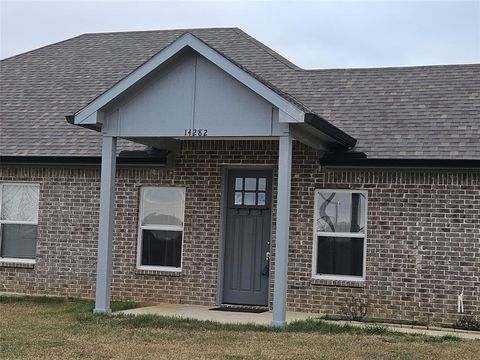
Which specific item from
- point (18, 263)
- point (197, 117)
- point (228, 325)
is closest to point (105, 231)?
point (197, 117)

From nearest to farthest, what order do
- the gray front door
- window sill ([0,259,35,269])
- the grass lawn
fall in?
the grass lawn < the gray front door < window sill ([0,259,35,269])

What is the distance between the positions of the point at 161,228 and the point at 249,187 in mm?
1883

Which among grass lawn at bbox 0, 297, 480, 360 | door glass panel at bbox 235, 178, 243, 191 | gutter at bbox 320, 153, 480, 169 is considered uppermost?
gutter at bbox 320, 153, 480, 169

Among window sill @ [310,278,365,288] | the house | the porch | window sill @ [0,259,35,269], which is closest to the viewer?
the porch

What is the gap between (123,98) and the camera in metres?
13.0

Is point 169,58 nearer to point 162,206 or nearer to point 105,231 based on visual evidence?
point 105,231

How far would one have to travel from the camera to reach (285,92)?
16.0 meters

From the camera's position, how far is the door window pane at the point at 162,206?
1544cm

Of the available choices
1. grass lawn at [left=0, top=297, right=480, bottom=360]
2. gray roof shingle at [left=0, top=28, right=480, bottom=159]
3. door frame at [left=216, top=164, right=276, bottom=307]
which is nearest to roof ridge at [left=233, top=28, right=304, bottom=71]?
gray roof shingle at [left=0, top=28, right=480, bottom=159]

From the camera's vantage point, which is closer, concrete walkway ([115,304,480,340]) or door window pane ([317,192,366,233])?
concrete walkway ([115,304,480,340])

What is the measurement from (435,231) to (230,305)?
3.98 metres

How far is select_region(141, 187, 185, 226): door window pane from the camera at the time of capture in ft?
50.6

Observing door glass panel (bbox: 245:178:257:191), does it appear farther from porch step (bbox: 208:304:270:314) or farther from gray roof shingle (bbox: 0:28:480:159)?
porch step (bbox: 208:304:270:314)

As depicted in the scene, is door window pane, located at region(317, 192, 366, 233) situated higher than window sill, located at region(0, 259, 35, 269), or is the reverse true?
door window pane, located at region(317, 192, 366, 233)
